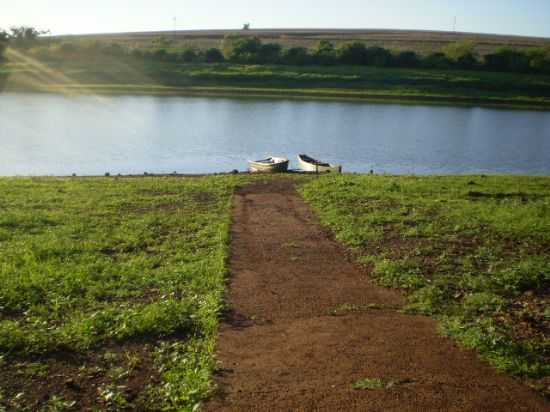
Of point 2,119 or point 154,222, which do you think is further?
point 2,119

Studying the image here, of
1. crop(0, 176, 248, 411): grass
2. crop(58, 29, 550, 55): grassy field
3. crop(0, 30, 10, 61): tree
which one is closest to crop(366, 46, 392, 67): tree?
crop(58, 29, 550, 55): grassy field

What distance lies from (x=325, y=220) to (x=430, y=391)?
6.96 meters

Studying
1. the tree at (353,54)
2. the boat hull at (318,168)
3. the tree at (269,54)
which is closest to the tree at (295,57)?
the tree at (269,54)

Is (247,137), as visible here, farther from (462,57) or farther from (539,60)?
(539,60)

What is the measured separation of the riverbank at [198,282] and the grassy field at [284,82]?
147ft

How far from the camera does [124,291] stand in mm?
8094

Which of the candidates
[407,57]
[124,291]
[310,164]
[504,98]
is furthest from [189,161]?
[407,57]

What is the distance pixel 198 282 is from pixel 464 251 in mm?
4657

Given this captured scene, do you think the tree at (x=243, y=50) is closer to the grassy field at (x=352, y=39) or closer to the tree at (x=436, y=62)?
the grassy field at (x=352, y=39)

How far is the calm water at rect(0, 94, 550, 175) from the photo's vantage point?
26469mm

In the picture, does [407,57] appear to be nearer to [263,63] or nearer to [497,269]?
[263,63]

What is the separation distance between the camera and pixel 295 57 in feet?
231

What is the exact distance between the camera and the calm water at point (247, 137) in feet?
86.8

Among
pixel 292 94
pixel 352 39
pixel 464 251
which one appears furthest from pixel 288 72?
pixel 464 251
